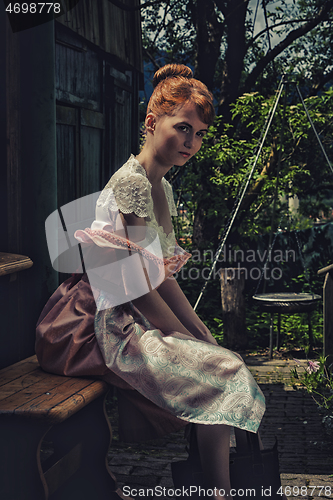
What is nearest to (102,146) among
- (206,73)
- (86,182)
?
(86,182)

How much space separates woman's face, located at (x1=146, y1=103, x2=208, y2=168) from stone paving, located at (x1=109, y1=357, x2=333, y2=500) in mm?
1635

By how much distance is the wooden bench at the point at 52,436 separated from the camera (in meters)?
1.76

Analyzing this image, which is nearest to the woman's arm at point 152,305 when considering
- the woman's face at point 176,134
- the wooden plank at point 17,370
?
the woman's face at point 176,134

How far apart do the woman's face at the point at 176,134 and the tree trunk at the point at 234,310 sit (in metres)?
4.24

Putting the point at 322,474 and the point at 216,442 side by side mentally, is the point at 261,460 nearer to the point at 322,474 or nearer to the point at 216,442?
the point at 216,442

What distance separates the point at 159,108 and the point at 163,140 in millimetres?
143

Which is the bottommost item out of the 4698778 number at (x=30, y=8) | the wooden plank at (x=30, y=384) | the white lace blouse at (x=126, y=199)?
the wooden plank at (x=30, y=384)

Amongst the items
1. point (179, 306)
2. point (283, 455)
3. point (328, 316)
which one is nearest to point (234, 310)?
point (328, 316)

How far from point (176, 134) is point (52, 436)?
5.04 ft

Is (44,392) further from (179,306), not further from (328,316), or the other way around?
(328,316)

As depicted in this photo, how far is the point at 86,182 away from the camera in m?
4.30

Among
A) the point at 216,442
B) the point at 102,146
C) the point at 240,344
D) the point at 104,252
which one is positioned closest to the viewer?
the point at 216,442

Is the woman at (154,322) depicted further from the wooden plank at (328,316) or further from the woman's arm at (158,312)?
the wooden plank at (328,316)

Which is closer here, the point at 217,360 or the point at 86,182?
the point at 217,360
